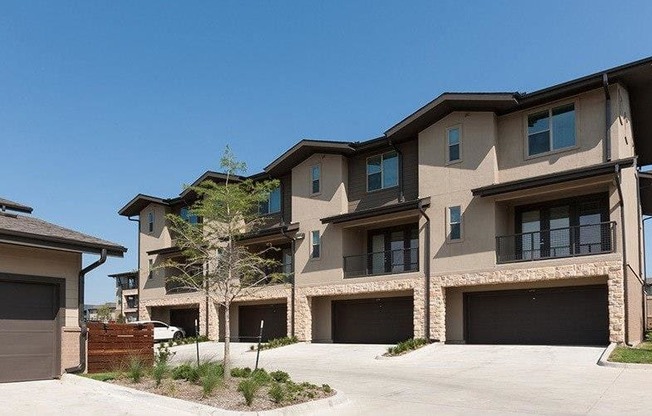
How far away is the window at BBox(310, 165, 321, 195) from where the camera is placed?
101 feet

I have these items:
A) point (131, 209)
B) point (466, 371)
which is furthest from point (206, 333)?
point (466, 371)

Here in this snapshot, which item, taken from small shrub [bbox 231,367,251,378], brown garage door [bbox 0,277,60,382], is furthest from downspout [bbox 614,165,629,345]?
brown garage door [bbox 0,277,60,382]

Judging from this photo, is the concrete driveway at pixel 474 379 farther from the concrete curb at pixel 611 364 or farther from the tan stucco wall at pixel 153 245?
the tan stucco wall at pixel 153 245

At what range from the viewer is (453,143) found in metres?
25.5

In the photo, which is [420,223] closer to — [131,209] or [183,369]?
[183,369]

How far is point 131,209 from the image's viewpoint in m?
42.3

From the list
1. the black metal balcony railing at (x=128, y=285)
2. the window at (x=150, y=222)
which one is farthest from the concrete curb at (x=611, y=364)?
the black metal balcony railing at (x=128, y=285)

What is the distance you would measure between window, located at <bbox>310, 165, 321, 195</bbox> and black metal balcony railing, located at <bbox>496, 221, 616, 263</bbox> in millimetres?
10105

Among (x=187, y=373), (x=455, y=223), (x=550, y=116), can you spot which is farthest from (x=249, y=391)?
(x=550, y=116)

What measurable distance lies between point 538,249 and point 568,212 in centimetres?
178

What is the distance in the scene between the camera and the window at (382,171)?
28.6 metres

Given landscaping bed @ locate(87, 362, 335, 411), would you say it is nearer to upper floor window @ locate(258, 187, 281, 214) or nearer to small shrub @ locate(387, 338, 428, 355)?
small shrub @ locate(387, 338, 428, 355)

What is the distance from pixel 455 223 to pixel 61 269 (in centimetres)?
1515

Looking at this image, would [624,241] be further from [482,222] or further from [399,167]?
[399,167]
